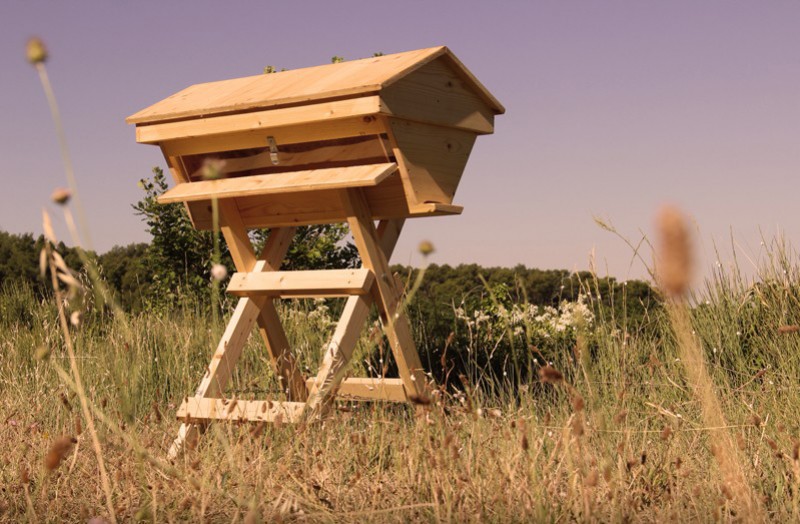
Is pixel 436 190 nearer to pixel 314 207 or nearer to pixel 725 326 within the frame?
pixel 314 207

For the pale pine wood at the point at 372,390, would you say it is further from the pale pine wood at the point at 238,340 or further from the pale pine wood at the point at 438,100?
the pale pine wood at the point at 438,100

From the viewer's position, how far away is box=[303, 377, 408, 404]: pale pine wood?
169 inches

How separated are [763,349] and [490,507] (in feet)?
9.98

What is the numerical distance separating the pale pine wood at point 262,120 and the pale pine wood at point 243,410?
135 cm

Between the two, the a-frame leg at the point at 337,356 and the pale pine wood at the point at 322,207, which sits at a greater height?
the pale pine wood at the point at 322,207

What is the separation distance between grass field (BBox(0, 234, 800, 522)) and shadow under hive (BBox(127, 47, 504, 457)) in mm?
251

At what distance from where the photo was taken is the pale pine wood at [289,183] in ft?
13.0

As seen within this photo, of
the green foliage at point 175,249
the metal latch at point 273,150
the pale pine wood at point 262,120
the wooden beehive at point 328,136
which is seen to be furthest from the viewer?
the green foliage at point 175,249

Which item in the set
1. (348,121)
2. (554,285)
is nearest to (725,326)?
(348,121)

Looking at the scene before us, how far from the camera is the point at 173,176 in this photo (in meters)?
4.83

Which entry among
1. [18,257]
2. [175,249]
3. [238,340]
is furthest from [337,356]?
[18,257]

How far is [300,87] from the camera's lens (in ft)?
14.0

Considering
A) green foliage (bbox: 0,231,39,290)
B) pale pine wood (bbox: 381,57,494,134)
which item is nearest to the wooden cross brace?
pale pine wood (bbox: 381,57,494,134)

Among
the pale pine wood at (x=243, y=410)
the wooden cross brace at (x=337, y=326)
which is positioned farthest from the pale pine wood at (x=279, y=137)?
the pale pine wood at (x=243, y=410)
